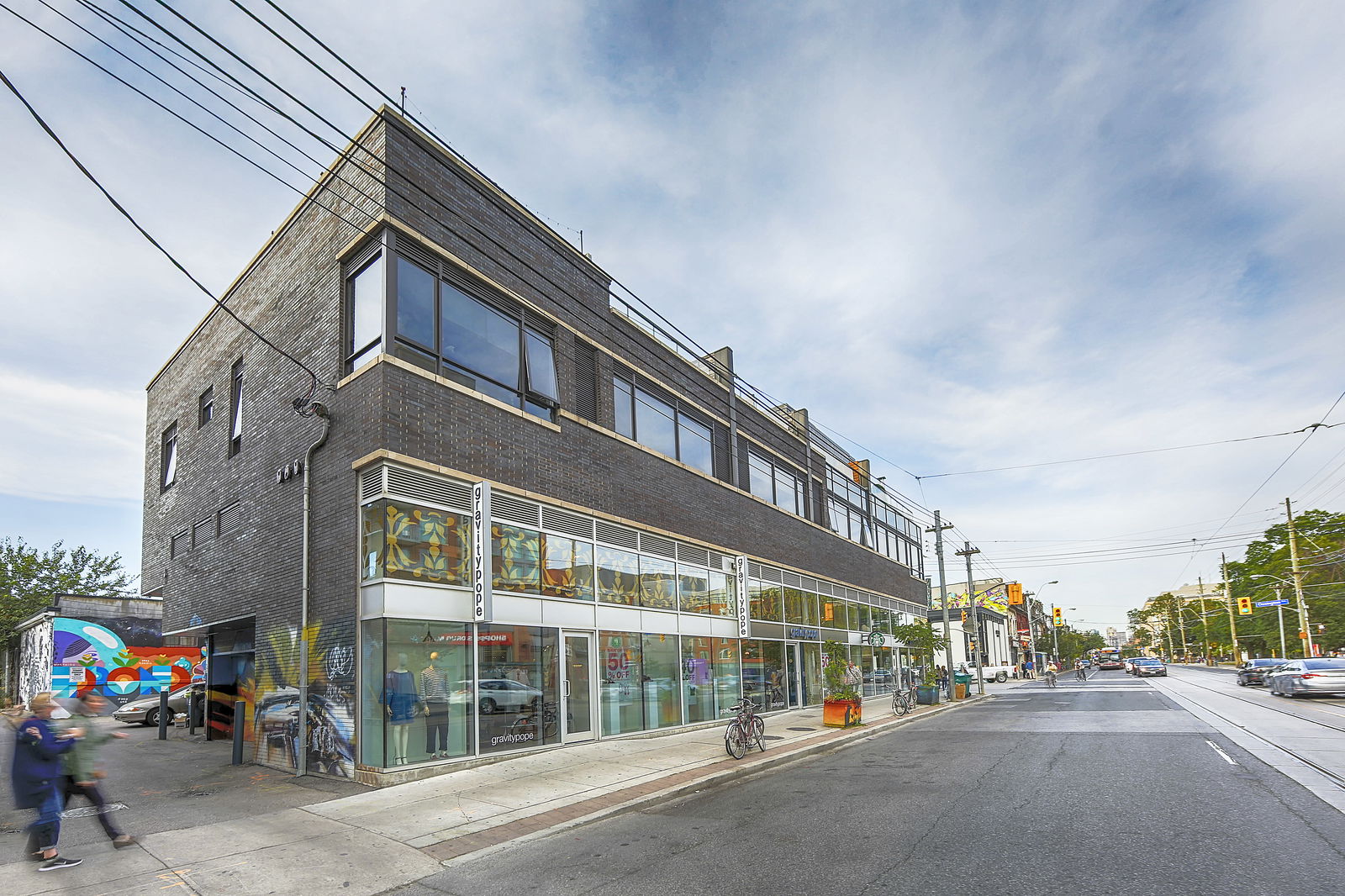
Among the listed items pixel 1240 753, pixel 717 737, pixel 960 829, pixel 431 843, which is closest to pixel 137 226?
pixel 431 843

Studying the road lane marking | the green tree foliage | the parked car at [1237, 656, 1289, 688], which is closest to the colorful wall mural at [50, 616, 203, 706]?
the road lane marking

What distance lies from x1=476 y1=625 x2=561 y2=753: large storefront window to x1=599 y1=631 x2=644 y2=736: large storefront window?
173 centimetres

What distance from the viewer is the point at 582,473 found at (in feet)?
55.4

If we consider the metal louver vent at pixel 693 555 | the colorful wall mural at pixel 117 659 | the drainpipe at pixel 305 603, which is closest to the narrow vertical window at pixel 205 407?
the drainpipe at pixel 305 603

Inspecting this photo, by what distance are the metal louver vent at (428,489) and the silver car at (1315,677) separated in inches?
1169

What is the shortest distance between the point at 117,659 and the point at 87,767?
30768mm

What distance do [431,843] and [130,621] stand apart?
32967mm

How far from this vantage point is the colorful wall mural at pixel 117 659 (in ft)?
103

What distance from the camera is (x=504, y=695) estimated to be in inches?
539

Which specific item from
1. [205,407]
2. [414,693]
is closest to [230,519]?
[205,407]

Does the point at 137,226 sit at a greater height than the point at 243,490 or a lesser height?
greater

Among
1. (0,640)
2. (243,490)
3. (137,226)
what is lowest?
(0,640)

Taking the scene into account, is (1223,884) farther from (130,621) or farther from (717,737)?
(130,621)

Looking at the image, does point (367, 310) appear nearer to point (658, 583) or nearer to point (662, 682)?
point (658, 583)
